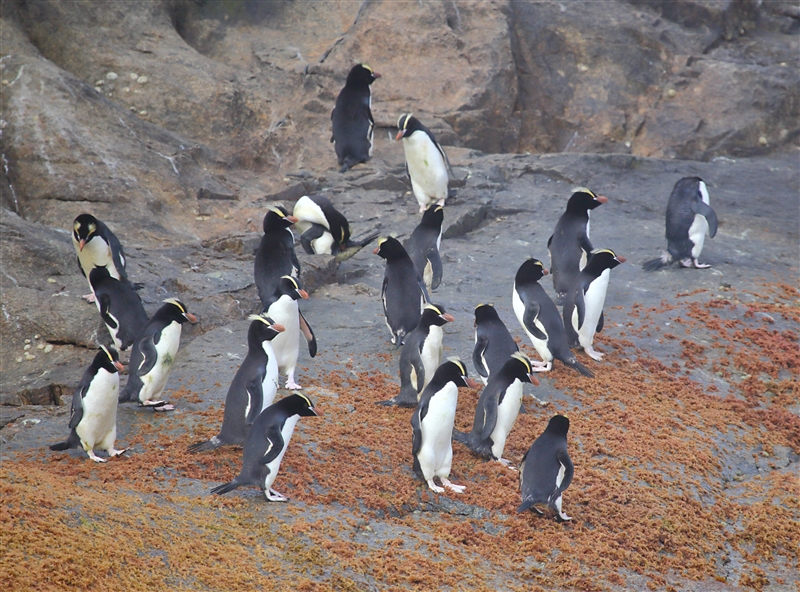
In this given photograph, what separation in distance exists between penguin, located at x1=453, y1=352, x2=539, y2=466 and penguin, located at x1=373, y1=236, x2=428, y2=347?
1.80 meters

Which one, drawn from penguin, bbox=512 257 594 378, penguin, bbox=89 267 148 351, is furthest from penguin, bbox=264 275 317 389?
penguin, bbox=512 257 594 378

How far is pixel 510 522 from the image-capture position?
5.30 metres

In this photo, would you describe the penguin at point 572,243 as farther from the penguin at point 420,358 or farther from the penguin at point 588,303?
the penguin at point 420,358

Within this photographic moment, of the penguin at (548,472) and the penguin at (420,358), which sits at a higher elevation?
the penguin at (420,358)

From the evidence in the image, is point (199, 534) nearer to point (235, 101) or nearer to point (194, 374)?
point (194, 374)

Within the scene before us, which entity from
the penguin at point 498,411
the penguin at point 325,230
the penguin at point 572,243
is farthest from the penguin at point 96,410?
the penguin at point 572,243

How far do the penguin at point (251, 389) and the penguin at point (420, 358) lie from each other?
1.05m

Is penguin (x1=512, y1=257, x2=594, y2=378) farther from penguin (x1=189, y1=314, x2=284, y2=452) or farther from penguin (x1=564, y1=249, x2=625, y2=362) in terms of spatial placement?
penguin (x1=189, y1=314, x2=284, y2=452)

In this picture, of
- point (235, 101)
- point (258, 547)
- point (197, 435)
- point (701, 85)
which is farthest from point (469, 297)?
point (701, 85)

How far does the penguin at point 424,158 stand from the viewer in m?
11.4

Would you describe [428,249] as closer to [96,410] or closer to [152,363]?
[152,363]

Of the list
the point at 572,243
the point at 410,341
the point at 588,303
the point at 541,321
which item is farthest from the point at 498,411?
the point at 572,243

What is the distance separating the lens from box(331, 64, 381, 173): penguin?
13055 millimetres

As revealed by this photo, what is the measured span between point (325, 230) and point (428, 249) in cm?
180
